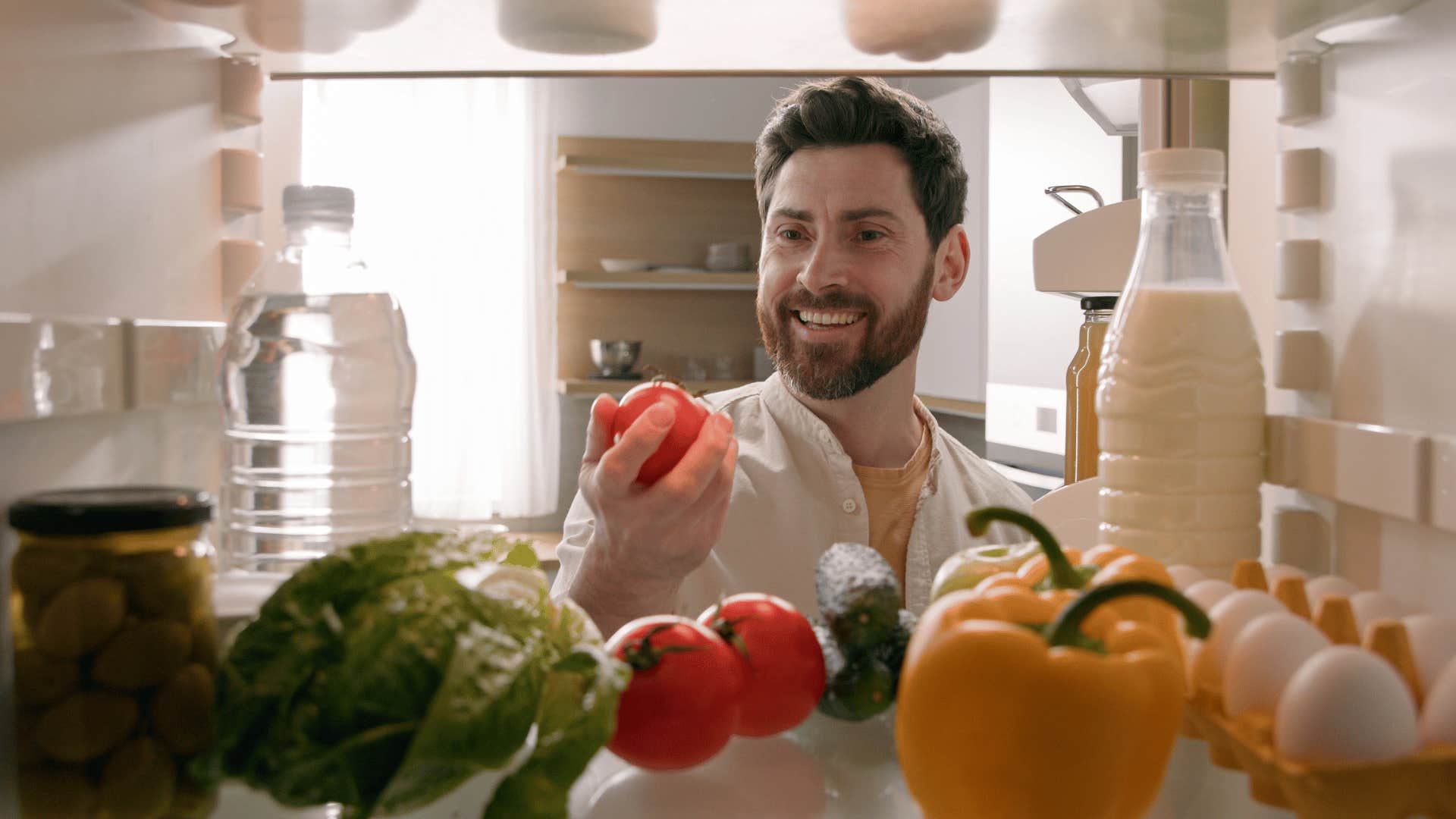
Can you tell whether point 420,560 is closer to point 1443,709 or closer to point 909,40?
point 1443,709

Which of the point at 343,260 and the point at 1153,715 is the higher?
the point at 343,260

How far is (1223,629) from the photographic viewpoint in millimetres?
564

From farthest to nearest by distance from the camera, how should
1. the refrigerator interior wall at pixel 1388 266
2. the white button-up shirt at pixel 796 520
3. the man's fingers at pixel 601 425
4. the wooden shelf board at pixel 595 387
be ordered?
1. the wooden shelf board at pixel 595 387
2. the white button-up shirt at pixel 796 520
3. the man's fingers at pixel 601 425
4. the refrigerator interior wall at pixel 1388 266

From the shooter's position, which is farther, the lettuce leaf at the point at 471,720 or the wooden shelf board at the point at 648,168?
the wooden shelf board at the point at 648,168

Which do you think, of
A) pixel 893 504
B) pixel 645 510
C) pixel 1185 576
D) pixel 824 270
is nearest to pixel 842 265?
pixel 824 270

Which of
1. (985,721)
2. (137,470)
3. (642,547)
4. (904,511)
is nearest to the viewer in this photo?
(985,721)

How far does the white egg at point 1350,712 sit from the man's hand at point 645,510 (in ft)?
1.64

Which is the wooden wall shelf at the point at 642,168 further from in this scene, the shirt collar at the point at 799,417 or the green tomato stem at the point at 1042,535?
the green tomato stem at the point at 1042,535

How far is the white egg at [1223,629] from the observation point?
0.56 m

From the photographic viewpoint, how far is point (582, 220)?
373 cm

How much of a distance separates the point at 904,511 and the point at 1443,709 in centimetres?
107

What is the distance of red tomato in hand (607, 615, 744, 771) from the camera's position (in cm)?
58

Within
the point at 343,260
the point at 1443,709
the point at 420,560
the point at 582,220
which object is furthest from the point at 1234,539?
the point at 582,220

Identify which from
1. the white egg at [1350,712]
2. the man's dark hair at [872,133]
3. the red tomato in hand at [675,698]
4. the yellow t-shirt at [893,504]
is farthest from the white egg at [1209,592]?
the man's dark hair at [872,133]
